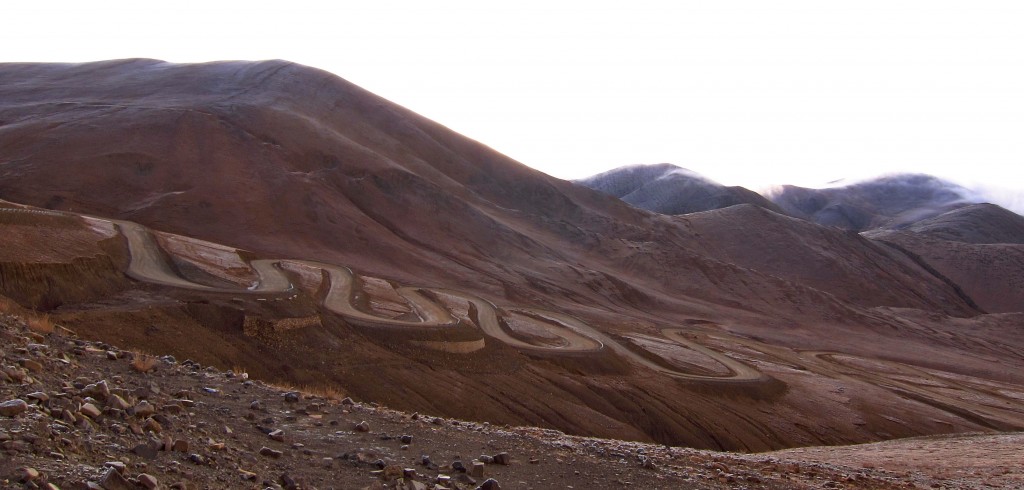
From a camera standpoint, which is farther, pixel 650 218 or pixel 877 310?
pixel 650 218

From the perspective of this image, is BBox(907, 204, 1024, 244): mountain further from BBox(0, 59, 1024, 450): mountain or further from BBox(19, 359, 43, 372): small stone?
BBox(19, 359, 43, 372): small stone

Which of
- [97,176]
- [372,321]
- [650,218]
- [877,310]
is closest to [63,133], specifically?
[97,176]

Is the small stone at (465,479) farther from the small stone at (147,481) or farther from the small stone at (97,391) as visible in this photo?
the small stone at (97,391)

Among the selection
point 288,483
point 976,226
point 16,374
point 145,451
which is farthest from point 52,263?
point 976,226

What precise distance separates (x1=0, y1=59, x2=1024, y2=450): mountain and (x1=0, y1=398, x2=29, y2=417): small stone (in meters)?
16.5

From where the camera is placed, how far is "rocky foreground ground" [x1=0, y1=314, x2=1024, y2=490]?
7.66 meters

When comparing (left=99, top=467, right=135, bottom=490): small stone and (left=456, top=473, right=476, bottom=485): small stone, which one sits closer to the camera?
(left=99, top=467, right=135, bottom=490): small stone

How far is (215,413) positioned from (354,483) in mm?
2955

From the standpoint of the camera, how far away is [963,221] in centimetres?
17900

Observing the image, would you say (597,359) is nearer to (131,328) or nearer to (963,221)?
(131,328)

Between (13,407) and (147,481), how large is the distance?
6.07 feet

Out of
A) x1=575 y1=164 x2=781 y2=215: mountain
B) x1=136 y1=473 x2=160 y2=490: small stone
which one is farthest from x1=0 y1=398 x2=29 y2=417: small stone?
x1=575 y1=164 x2=781 y2=215: mountain

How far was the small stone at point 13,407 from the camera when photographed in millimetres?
7879

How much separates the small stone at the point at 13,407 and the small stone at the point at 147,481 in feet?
5.54
